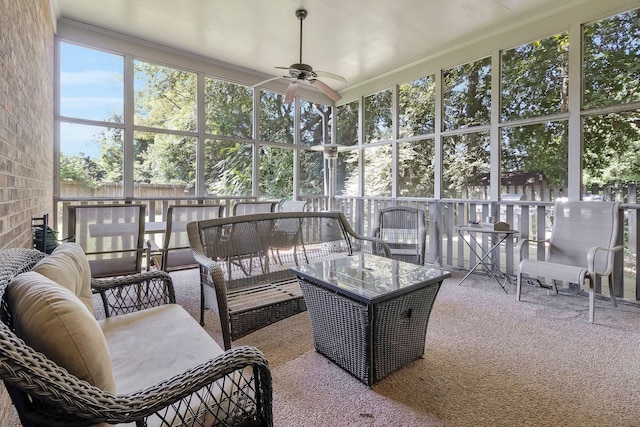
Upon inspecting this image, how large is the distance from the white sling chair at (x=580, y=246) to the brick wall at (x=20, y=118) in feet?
13.3

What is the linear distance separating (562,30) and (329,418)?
4769 mm

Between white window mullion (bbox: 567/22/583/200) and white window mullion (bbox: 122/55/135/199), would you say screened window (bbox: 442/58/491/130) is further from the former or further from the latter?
white window mullion (bbox: 122/55/135/199)

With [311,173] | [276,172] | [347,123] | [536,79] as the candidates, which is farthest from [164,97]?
[536,79]

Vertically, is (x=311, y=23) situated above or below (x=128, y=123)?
above

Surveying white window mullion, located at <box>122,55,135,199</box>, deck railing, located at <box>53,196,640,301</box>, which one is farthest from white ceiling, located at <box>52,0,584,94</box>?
deck railing, located at <box>53,196,640,301</box>

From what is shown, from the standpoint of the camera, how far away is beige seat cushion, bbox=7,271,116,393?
80cm

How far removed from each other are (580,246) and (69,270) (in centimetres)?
429

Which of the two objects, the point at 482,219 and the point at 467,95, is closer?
the point at 482,219

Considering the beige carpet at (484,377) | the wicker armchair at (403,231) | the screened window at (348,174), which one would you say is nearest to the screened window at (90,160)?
the beige carpet at (484,377)

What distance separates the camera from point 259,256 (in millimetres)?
2662

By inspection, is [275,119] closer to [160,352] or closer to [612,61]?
[612,61]

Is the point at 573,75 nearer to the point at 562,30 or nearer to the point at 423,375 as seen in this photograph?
the point at 562,30

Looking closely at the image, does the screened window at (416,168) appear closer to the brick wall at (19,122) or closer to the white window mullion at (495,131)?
the white window mullion at (495,131)

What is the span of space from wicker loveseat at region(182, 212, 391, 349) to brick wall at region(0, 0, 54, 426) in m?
0.98
